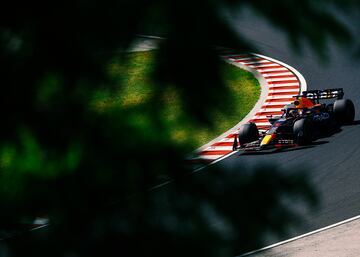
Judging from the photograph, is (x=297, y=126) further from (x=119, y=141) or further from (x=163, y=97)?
(x=163, y=97)

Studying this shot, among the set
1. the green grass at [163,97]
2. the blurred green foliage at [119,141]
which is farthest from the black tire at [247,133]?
the green grass at [163,97]

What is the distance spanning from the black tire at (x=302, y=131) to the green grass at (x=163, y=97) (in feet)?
35.3

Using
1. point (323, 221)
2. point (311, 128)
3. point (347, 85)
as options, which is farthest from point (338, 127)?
point (323, 221)

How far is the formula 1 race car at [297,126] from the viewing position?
480 inches

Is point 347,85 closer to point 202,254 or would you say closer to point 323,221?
point 323,221

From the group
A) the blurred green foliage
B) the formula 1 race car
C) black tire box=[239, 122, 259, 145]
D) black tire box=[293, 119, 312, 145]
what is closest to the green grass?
the blurred green foliage

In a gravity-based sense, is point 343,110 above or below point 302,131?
above

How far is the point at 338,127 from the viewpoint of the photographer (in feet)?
45.0

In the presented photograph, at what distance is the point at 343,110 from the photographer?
13.2 metres

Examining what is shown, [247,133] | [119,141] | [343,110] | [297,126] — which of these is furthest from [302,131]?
[119,141]

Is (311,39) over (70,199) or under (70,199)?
over

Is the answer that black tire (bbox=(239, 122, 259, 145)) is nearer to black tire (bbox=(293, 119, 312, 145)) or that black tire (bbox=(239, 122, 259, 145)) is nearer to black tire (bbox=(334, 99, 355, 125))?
black tire (bbox=(293, 119, 312, 145))

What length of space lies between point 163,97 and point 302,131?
11084mm

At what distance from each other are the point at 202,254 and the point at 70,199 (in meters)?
0.35
